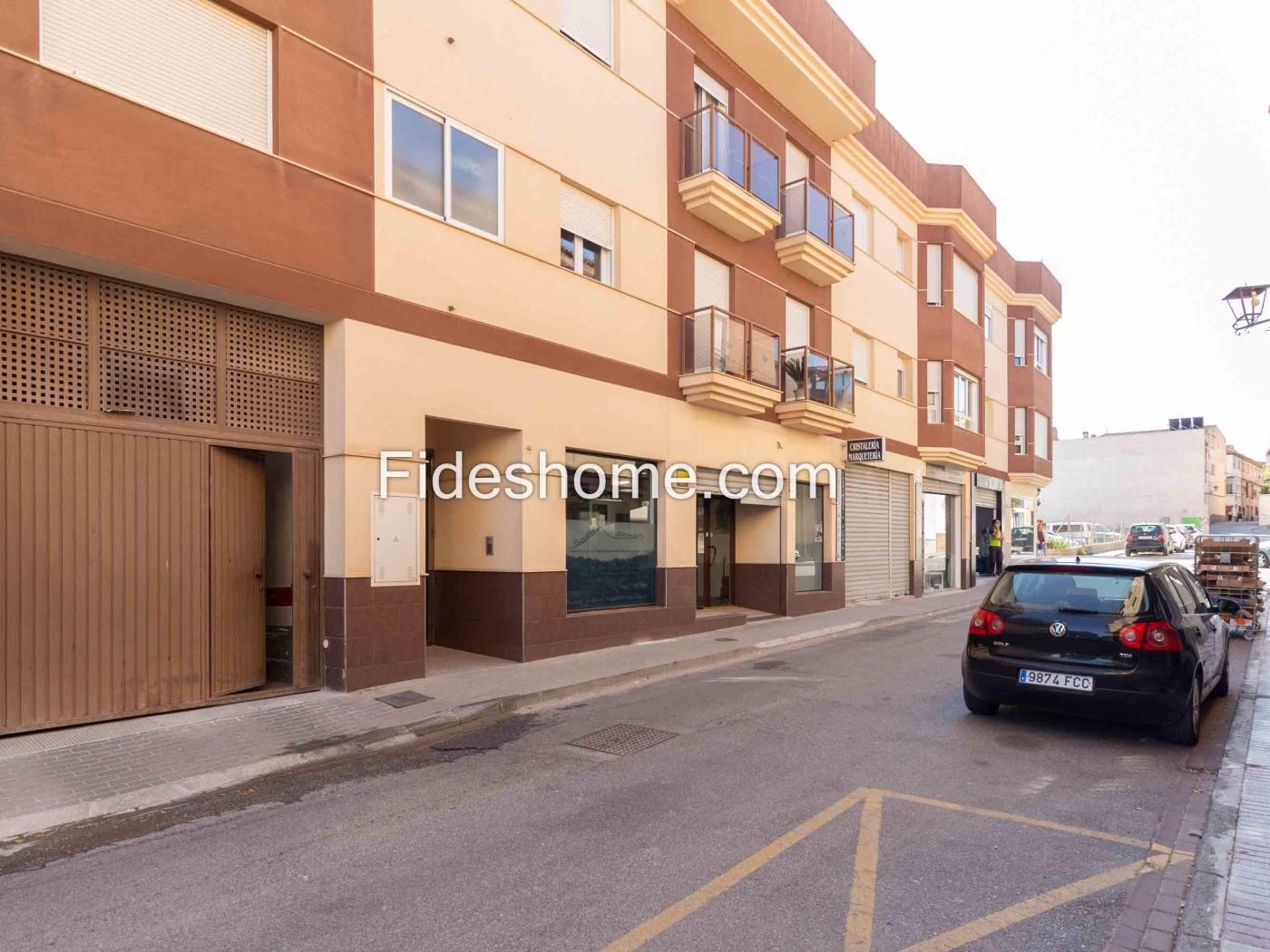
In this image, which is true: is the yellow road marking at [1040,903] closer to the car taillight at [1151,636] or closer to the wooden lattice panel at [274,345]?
the car taillight at [1151,636]

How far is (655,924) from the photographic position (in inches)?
142

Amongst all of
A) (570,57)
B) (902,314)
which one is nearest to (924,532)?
(902,314)

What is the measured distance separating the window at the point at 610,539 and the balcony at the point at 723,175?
4.64 meters

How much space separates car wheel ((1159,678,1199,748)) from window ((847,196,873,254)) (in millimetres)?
14781

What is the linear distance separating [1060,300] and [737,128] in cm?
2402

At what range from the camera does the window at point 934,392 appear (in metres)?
21.8

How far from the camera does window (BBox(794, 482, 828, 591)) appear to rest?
16.4 metres

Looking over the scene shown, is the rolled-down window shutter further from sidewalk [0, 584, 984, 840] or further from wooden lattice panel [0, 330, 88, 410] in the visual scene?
wooden lattice panel [0, 330, 88, 410]

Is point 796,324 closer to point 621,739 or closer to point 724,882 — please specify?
point 621,739

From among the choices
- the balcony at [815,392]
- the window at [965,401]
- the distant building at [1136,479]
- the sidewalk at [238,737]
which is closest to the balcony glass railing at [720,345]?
the balcony at [815,392]

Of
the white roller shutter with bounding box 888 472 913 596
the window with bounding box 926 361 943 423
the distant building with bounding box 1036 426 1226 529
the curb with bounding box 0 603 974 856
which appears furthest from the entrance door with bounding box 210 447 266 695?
the distant building with bounding box 1036 426 1226 529

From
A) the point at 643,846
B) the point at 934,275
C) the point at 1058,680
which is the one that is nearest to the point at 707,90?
the point at 934,275

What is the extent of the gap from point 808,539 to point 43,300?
533 inches

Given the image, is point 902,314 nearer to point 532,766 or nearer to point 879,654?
point 879,654
